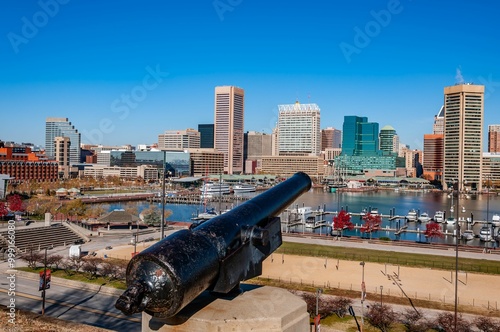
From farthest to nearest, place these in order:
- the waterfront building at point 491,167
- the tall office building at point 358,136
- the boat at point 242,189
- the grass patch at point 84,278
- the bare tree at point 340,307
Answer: the tall office building at point 358,136
the waterfront building at point 491,167
the boat at point 242,189
the grass patch at point 84,278
the bare tree at point 340,307

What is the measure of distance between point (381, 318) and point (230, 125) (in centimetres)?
17276

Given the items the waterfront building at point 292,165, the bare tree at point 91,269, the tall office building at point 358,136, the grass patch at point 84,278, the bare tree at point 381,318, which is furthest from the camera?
the tall office building at point 358,136

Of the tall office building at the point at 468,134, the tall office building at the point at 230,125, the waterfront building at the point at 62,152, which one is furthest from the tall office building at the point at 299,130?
the waterfront building at the point at 62,152

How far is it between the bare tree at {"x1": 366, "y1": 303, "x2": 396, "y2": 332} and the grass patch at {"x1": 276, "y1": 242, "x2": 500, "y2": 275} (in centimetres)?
1057

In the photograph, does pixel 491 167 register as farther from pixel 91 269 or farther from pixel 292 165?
pixel 91 269

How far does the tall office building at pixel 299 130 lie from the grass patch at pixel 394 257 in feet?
462

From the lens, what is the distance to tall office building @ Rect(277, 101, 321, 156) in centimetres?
17062

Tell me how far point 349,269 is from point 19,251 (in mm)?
18281

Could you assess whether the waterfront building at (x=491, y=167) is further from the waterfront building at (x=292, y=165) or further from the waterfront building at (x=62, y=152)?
the waterfront building at (x=62, y=152)

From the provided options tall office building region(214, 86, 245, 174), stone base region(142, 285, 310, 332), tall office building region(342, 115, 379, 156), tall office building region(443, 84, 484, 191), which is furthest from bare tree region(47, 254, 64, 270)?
tall office building region(342, 115, 379, 156)

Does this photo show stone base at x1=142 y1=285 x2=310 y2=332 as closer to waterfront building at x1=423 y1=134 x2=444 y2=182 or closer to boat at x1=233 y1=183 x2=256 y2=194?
boat at x1=233 y1=183 x2=256 y2=194

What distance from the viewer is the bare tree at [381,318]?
46.2 ft

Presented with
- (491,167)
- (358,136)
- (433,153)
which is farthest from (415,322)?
(358,136)

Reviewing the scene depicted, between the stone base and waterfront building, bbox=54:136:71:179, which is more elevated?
waterfront building, bbox=54:136:71:179
